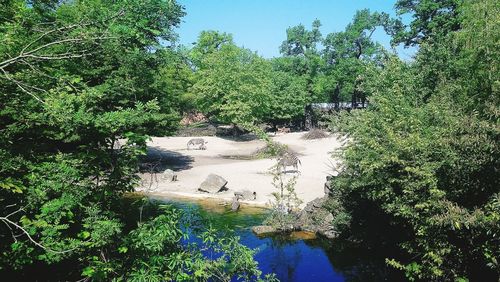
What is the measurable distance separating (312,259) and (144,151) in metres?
9.82

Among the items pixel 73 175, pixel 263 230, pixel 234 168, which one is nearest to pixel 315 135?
pixel 234 168

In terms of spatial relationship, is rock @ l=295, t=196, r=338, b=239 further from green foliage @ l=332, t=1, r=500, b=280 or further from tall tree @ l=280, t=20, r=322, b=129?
tall tree @ l=280, t=20, r=322, b=129

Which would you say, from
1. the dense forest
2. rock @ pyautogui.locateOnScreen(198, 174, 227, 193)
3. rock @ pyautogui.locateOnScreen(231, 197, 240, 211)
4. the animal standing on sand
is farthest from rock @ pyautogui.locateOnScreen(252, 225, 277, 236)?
the animal standing on sand

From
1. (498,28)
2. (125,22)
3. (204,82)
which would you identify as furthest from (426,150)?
(204,82)

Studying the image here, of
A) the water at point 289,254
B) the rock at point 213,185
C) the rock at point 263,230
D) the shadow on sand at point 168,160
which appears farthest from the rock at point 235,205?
the shadow on sand at point 168,160

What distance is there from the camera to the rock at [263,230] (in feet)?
53.1

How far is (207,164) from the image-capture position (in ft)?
100

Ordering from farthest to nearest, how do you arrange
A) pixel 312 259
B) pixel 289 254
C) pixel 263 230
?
pixel 263 230 < pixel 289 254 < pixel 312 259

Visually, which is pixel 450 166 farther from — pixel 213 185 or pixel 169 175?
pixel 169 175

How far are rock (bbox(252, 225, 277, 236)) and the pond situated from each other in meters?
0.25

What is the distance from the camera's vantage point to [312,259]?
1409cm

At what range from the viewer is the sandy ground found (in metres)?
22.3

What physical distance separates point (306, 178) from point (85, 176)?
19753 mm

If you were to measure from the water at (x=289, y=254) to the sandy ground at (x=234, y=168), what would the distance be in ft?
10.7
